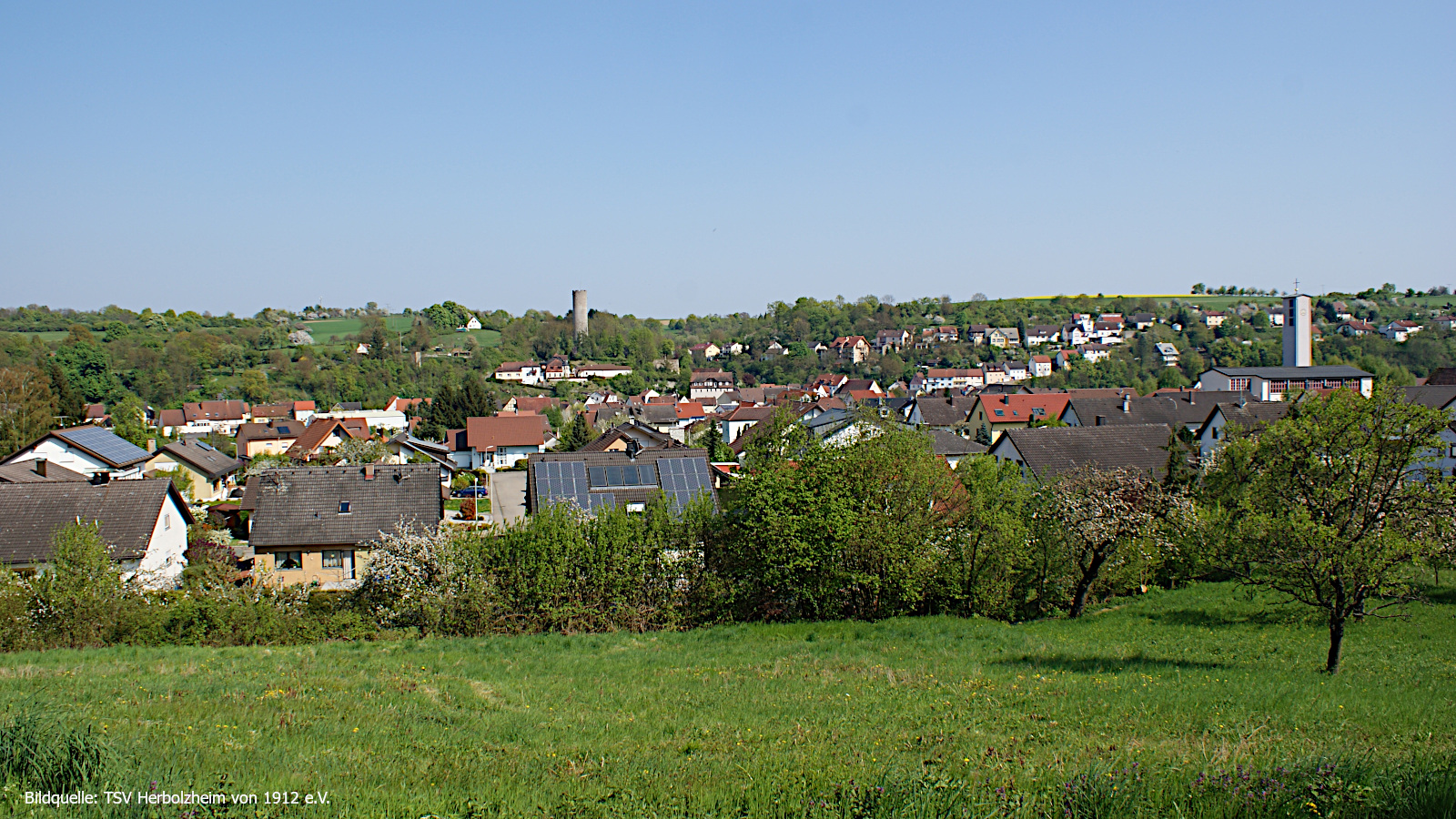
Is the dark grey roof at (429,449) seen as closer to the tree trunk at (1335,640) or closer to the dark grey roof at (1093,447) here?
the dark grey roof at (1093,447)

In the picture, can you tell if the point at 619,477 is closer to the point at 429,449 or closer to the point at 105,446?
the point at 105,446

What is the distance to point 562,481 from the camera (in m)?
30.2

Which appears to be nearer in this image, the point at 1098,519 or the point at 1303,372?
the point at 1098,519

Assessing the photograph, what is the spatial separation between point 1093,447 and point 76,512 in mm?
38718

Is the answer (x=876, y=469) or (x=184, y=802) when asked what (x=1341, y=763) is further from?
(x=876, y=469)

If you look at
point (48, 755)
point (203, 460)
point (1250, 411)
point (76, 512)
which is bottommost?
point (203, 460)

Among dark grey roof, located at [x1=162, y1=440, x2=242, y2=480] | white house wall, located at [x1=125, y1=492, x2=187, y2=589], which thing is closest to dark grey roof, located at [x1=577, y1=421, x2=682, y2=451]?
dark grey roof, located at [x1=162, y1=440, x2=242, y2=480]

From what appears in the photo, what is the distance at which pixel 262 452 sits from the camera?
250 ft

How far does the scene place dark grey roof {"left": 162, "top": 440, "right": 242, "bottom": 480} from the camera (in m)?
52.1

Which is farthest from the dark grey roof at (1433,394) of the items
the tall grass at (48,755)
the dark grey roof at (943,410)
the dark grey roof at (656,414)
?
the tall grass at (48,755)

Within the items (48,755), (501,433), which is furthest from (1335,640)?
(501,433)

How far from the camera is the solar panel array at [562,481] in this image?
2911cm

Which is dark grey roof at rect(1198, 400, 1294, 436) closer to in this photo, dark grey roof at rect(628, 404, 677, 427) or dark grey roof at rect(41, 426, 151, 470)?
dark grey roof at rect(628, 404, 677, 427)

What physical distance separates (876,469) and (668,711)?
1230cm
